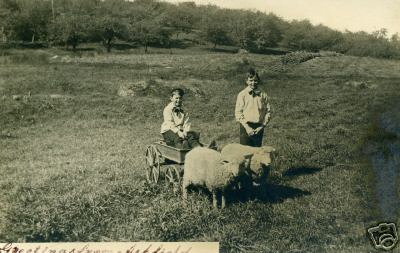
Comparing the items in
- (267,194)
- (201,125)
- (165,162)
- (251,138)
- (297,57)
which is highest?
(297,57)

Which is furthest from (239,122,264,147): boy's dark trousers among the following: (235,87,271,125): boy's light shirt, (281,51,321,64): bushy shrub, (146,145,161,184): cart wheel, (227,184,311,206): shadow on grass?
(281,51,321,64): bushy shrub

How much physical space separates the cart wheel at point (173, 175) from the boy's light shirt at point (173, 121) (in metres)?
0.66

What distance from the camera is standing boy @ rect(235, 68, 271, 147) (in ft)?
21.8

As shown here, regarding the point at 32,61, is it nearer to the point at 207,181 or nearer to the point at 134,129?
the point at 134,129

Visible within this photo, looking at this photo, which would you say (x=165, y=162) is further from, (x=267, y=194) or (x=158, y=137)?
(x=158, y=137)

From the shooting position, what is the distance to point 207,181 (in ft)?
19.1

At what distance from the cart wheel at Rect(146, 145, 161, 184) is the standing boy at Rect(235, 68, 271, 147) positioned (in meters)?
1.55

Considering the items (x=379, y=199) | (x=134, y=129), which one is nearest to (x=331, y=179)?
(x=379, y=199)

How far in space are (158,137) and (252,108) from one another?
282cm

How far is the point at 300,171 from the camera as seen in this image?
732cm

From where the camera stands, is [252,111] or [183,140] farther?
[252,111]

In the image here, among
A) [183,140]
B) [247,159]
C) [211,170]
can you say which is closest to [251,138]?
[247,159]

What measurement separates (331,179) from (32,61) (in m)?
6.77

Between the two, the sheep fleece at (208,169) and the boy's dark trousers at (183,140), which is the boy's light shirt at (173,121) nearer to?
the boy's dark trousers at (183,140)
